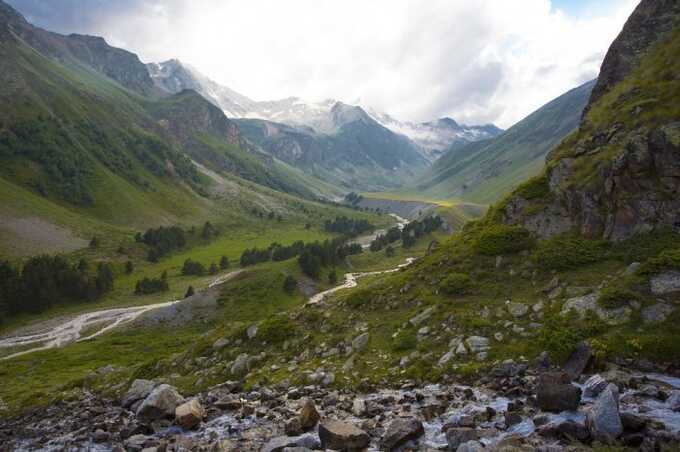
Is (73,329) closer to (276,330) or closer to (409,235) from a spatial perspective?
(276,330)

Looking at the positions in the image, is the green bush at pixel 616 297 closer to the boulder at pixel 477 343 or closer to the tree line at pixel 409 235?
the boulder at pixel 477 343

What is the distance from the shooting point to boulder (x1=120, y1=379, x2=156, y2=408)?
30891 mm

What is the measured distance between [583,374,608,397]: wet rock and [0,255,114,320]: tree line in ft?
397

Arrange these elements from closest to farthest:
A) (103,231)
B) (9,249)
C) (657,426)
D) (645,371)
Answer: (657,426)
(645,371)
(9,249)
(103,231)

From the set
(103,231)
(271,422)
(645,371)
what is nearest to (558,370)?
(645,371)

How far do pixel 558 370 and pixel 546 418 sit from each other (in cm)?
532

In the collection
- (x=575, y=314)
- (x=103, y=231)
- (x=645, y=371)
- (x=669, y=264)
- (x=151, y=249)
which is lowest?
(x=645, y=371)

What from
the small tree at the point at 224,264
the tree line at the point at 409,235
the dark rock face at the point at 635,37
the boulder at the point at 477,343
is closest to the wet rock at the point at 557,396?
the boulder at the point at 477,343

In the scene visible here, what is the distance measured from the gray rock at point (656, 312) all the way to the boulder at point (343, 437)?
15.9m

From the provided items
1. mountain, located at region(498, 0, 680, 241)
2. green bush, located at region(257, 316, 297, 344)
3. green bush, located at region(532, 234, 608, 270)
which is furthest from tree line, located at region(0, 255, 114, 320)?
green bush, located at region(532, 234, 608, 270)

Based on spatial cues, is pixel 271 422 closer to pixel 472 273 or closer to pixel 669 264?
pixel 472 273

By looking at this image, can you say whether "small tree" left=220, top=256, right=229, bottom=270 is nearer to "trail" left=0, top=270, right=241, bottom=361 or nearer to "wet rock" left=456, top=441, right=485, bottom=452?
"trail" left=0, top=270, right=241, bottom=361

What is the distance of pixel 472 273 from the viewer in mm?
33469

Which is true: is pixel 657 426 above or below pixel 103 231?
below
